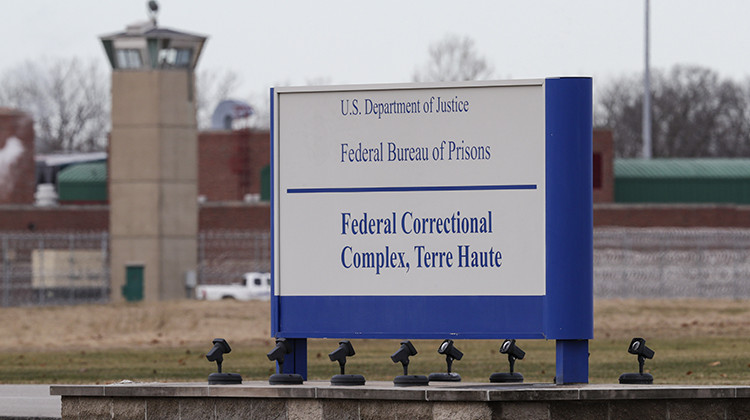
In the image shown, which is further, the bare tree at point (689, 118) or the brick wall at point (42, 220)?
the bare tree at point (689, 118)

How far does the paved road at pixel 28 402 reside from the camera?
14173 mm

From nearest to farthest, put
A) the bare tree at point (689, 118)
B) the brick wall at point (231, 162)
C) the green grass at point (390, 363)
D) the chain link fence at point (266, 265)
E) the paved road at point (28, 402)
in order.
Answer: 1. the paved road at point (28, 402)
2. the green grass at point (390, 363)
3. the chain link fence at point (266, 265)
4. the brick wall at point (231, 162)
5. the bare tree at point (689, 118)

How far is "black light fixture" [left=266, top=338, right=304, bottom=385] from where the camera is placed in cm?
1120

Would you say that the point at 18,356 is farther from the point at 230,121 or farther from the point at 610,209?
the point at 230,121

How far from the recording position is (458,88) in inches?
442

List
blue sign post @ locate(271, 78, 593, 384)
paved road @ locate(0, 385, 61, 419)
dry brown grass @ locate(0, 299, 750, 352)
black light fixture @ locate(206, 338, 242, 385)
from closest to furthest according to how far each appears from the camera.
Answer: blue sign post @ locate(271, 78, 593, 384) < black light fixture @ locate(206, 338, 242, 385) < paved road @ locate(0, 385, 61, 419) < dry brown grass @ locate(0, 299, 750, 352)

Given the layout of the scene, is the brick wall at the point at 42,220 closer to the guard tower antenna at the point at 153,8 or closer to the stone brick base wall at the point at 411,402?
the guard tower antenna at the point at 153,8

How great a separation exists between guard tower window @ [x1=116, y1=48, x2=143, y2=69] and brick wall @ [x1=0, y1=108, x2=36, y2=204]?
17680 mm

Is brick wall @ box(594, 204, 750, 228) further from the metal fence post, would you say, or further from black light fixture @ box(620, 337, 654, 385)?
black light fixture @ box(620, 337, 654, 385)

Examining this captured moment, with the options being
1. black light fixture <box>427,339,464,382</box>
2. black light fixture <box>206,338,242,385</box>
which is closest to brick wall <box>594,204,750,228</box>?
black light fixture <box>427,339,464,382</box>

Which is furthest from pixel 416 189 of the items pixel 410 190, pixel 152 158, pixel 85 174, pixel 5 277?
pixel 85 174

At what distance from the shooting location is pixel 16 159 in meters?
64.1

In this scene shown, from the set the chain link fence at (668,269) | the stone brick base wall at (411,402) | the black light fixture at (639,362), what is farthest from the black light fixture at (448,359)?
the chain link fence at (668,269)

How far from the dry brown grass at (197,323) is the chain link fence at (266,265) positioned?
6.00m
